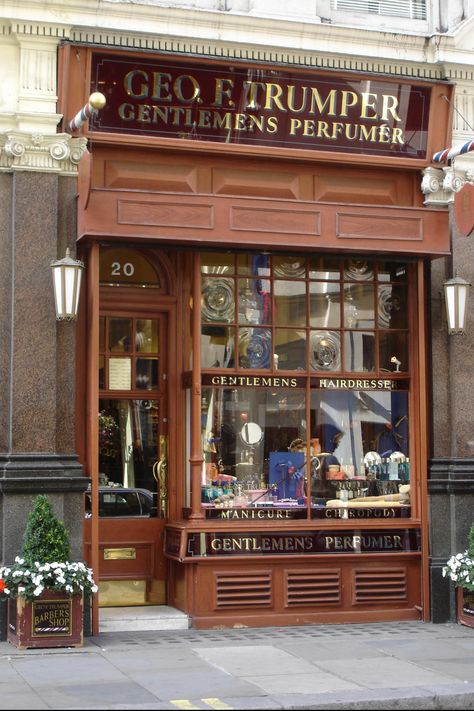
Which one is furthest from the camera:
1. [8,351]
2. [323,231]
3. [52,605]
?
[323,231]

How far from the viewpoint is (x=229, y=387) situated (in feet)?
40.8

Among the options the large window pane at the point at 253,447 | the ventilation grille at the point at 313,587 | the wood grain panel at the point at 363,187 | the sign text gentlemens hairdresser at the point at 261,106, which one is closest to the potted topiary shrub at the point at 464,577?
the ventilation grille at the point at 313,587

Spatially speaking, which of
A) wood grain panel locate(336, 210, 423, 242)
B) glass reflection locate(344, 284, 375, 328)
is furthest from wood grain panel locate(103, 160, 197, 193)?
glass reflection locate(344, 284, 375, 328)

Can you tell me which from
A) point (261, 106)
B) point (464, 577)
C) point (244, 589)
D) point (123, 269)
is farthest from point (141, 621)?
point (261, 106)

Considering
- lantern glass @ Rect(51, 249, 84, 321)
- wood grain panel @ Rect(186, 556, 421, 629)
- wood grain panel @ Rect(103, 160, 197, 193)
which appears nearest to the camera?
lantern glass @ Rect(51, 249, 84, 321)

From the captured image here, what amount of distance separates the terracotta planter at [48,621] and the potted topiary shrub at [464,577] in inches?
159

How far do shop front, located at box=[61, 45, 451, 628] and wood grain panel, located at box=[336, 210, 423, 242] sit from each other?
2 cm

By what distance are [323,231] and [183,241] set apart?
155 centimetres

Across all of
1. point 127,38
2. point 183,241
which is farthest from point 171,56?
point 183,241

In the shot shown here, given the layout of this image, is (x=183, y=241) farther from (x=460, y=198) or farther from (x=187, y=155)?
(x=460, y=198)

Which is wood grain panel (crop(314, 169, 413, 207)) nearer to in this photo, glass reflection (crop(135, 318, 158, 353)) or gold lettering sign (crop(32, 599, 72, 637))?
glass reflection (crop(135, 318, 158, 353))

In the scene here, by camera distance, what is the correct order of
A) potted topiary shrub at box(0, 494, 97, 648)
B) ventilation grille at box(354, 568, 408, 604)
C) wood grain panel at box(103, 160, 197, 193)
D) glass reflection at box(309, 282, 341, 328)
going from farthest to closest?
glass reflection at box(309, 282, 341, 328) < ventilation grille at box(354, 568, 408, 604) < wood grain panel at box(103, 160, 197, 193) < potted topiary shrub at box(0, 494, 97, 648)

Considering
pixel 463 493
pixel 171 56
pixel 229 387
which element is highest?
pixel 171 56

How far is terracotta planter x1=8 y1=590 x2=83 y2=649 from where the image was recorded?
10.5 meters
